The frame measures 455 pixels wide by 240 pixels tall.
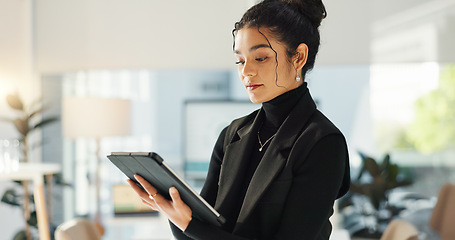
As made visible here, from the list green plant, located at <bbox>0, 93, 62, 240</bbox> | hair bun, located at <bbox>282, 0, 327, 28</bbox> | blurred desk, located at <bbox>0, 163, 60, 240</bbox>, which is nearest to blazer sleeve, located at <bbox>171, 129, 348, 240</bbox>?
hair bun, located at <bbox>282, 0, 327, 28</bbox>

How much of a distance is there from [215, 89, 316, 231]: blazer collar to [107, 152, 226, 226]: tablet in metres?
0.08

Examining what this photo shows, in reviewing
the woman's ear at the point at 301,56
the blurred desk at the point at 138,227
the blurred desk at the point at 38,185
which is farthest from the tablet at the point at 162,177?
the blurred desk at the point at 38,185

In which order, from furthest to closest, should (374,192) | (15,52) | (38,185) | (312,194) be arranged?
(15,52)
(374,192)
(38,185)
(312,194)

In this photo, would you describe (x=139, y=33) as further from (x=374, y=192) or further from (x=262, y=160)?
(x=262, y=160)

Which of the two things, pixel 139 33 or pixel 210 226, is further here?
pixel 139 33

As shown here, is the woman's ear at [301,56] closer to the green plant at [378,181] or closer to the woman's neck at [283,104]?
the woman's neck at [283,104]

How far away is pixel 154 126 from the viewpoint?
458cm

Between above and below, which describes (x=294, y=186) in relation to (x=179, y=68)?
below

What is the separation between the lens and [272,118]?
1.37 meters

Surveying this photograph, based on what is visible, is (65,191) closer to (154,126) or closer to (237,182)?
(154,126)

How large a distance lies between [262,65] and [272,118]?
0.15 m

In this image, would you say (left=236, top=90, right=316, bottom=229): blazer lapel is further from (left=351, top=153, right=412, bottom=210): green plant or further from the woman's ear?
(left=351, top=153, right=412, bottom=210): green plant

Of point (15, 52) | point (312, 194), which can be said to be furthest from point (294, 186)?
point (15, 52)

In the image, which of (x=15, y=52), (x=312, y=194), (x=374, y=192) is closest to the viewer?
(x=312, y=194)
